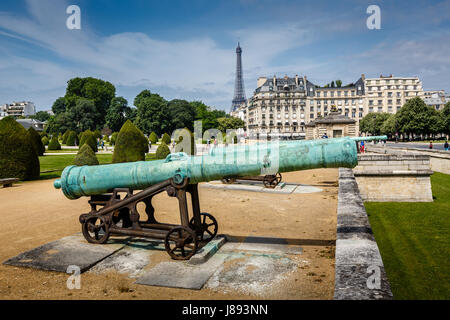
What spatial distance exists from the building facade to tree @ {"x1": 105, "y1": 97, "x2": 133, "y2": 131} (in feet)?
124

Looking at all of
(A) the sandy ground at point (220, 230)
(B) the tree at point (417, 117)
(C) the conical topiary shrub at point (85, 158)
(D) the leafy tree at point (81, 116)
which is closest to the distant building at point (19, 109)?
(D) the leafy tree at point (81, 116)

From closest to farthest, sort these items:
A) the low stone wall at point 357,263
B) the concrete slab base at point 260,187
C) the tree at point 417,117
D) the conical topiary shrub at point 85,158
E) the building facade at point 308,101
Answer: the low stone wall at point 357,263 < the concrete slab base at point 260,187 < the conical topiary shrub at point 85,158 < the tree at point 417,117 < the building facade at point 308,101

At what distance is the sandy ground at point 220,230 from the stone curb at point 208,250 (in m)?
0.60

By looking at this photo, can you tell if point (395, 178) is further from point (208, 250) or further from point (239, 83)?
point (239, 83)

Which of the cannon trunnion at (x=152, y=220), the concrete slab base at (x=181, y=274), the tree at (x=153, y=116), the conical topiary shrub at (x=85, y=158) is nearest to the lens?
the concrete slab base at (x=181, y=274)

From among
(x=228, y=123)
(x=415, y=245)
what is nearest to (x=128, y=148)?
(x=415, y=245)

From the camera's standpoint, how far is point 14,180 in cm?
1611

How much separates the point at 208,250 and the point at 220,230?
2048mm

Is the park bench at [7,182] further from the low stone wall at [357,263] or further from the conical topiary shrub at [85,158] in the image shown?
the low stone wall at [357,263]

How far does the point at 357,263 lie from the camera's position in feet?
13.4

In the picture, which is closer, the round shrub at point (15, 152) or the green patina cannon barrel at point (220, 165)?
the green patina cannon barrel at point (220, 165)

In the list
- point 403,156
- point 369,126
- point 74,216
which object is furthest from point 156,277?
point 369,126

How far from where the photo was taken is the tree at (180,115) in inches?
2940
